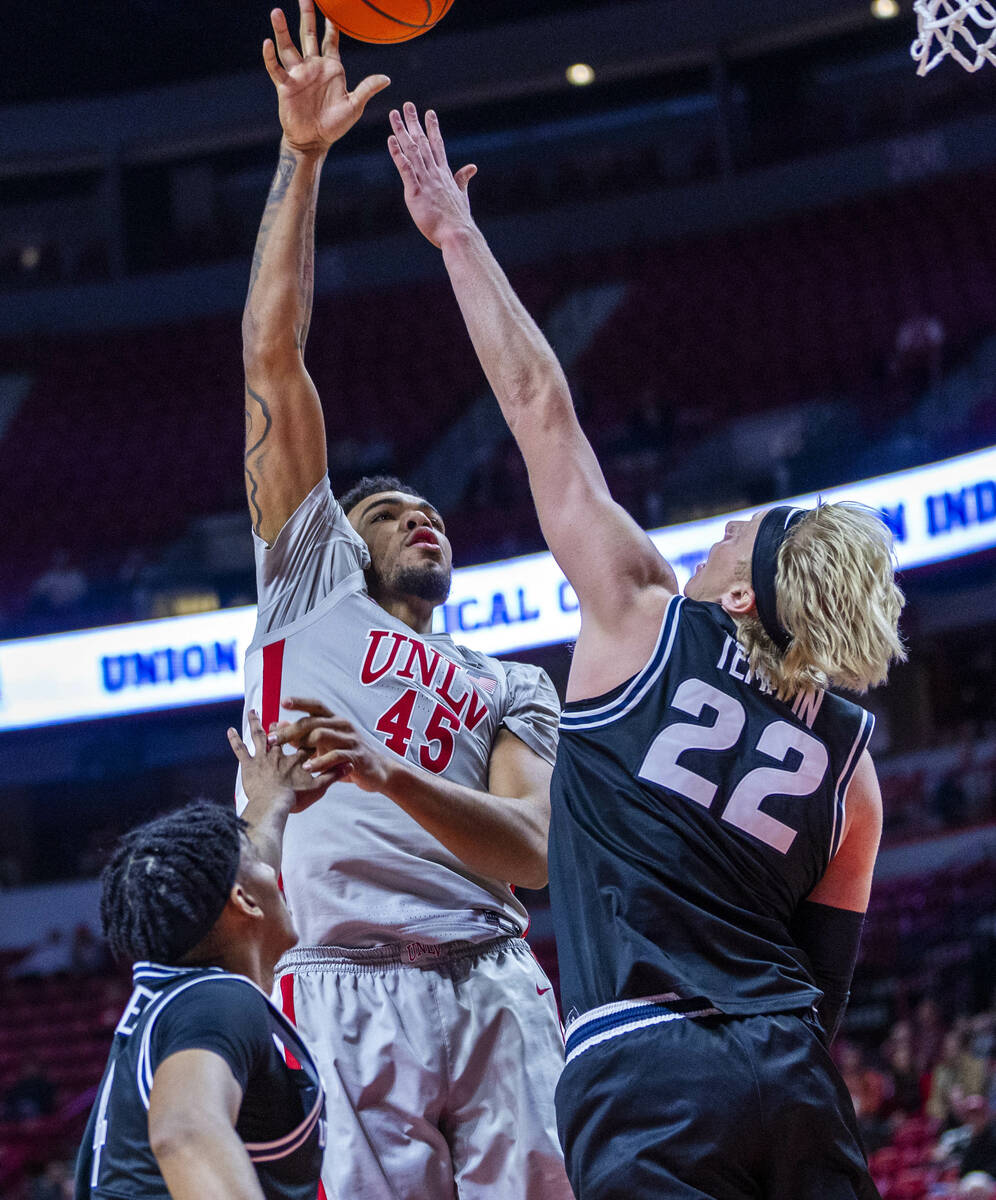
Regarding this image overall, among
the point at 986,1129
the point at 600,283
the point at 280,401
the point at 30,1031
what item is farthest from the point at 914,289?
the point at 280,401

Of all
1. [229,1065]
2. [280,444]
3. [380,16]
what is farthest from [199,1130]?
[380,16]

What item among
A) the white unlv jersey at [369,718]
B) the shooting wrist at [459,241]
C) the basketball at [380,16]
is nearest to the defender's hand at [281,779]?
the white unlv jersey at [369,718]

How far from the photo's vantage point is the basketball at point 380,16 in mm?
3562

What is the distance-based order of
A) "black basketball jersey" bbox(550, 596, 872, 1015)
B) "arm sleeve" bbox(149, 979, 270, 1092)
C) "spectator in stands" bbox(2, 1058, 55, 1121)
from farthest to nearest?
"spectator in stands" bbox(2, 1058, 55, 1121) → "black basketball jersey" bbox(550, 596, 872, 1015) → "arm sleeve" bbox(149, 979, 270, 1092)

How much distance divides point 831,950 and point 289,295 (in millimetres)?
1953

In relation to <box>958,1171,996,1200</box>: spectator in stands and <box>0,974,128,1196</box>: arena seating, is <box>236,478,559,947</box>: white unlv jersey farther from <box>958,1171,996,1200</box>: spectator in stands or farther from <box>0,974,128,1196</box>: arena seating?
<box>0,974,128,1196</box>: arena seating

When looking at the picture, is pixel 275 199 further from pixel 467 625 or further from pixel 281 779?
pixel 467 625

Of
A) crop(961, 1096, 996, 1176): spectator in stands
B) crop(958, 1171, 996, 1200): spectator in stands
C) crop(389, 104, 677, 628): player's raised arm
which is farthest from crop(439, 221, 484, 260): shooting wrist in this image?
crop(961, 1096, 996, 1176): spectator in stands

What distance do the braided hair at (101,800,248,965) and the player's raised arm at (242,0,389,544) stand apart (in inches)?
45.5

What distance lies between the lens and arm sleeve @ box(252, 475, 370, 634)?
10.9 ft

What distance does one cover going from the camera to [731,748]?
2.41 metres

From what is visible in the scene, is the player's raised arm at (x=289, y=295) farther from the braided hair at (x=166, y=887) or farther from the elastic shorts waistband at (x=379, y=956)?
the braided hair at (x=166, y=887)

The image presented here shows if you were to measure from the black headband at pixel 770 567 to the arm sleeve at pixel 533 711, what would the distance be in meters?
0.94

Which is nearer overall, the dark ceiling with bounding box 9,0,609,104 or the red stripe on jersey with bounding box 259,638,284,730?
the red stripe on jersey with bounding box 259,638,284,730
